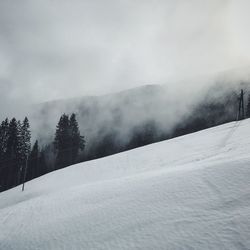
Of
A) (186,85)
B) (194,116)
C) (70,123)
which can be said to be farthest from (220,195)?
(186,85)

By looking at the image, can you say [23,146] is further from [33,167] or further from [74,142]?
[74,142]

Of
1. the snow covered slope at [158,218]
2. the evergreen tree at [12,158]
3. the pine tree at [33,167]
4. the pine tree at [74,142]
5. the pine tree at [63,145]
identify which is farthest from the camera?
the pine tree at [33,167]

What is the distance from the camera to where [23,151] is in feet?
191

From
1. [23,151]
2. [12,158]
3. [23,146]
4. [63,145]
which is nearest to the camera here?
[12,158]

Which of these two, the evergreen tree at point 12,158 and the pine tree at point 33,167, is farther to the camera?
the pine tree at point 33,167

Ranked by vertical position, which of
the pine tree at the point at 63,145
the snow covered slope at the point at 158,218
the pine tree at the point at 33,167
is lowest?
the snow covered slope at the point at 158,218

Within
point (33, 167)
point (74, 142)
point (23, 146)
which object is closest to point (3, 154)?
point (23, 146)

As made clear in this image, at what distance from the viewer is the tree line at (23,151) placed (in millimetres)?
55969

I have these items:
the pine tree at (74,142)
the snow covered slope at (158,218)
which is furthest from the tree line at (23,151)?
the snow covered slope at (158,218)

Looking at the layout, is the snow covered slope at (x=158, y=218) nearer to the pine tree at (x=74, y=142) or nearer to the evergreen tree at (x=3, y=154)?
the pine tree at (x=74, y=142)

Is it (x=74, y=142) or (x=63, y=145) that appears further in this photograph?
(x=74, y=142)

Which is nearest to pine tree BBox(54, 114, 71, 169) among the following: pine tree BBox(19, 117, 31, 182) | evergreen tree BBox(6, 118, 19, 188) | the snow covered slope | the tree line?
the tree line

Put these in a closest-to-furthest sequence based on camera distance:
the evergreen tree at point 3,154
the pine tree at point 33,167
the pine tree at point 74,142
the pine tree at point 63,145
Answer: the evergreen tree at point 3,154, the pine tree at point 63,145, the pine tree at point 74,142, the pine tree at point 33,167

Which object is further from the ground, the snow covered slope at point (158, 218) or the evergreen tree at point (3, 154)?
the evergreen tree at point (3, 154)
